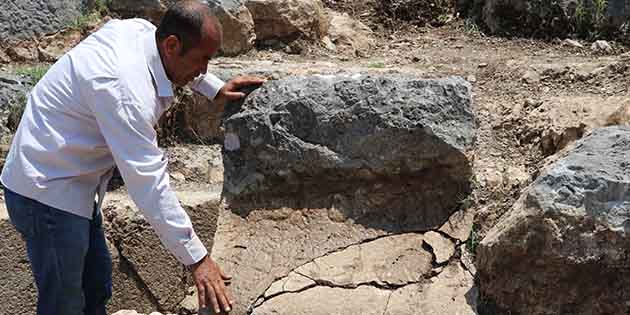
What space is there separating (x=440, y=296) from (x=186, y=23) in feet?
4.15

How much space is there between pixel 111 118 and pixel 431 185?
4.46ft

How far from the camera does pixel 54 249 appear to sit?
9.14 ft

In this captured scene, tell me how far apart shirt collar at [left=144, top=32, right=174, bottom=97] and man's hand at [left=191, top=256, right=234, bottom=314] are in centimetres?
49

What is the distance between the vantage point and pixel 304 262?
3400 mm

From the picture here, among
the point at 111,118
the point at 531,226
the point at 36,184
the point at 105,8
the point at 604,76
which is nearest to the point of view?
the point at 111,118

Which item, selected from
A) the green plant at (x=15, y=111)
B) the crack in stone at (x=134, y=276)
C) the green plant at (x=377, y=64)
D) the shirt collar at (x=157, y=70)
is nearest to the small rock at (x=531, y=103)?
the green plant at (x=377, y=64)

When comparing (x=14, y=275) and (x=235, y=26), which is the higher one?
(x=235, y=26)

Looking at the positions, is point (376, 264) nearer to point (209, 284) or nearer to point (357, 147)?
point (357, 147)

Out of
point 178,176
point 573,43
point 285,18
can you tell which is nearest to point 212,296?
point 178,176

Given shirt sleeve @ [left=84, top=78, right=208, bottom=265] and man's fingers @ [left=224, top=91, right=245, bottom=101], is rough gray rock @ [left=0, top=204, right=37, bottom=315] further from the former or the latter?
shirt sleeve @ [left=84, top=78, right=208, bottom=265]

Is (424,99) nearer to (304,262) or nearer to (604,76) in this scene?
(304,262)

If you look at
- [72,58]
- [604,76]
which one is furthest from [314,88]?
[604,76]

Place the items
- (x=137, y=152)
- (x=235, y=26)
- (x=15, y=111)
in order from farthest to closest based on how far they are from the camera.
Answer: (x=235, y=26), (x=15, y=111), (x=137, y=152)

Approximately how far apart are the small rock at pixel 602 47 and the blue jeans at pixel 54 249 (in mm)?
3123
